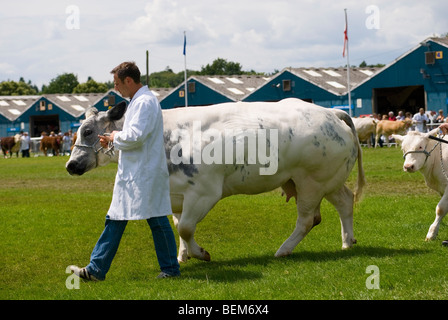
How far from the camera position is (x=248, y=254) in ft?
30.9

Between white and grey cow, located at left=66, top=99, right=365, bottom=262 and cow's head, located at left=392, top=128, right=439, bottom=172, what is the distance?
1645 mm

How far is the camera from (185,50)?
2482 inches

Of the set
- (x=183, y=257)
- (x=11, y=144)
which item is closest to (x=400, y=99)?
(x=11, y=144)

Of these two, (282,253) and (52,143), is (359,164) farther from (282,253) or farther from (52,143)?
(52,143)

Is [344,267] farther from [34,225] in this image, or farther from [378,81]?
[378,81]

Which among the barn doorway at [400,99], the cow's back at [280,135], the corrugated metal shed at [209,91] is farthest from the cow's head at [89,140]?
the corrugated metal shed at [209,91]

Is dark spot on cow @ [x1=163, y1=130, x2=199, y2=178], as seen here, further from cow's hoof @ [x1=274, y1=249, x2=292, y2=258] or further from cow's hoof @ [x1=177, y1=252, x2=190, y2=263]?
cow's hoof @ [x1=274, y1=249, x2=292, y2=258]

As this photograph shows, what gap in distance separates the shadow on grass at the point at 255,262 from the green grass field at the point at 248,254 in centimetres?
1

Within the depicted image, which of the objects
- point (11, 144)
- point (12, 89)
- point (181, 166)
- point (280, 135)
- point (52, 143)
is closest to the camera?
point (181, 166)

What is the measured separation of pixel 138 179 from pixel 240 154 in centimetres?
174

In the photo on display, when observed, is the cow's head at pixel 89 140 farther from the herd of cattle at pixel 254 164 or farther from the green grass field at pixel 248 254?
the green grass field at pixel 248 254

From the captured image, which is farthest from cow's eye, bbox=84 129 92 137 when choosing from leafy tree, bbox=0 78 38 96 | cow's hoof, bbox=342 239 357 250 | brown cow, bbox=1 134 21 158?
leafy tree, bbox=0 78 38 96

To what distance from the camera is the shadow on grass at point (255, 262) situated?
26.0 ft
